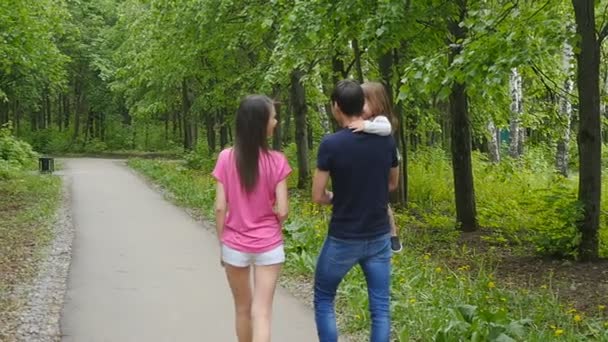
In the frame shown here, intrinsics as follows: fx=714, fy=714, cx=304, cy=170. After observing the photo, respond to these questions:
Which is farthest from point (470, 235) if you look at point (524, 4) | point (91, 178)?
point (91, 178)

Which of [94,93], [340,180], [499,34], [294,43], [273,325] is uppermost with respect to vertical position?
[94,93]

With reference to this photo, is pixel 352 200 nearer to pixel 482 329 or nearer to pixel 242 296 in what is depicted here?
pixel 242 296

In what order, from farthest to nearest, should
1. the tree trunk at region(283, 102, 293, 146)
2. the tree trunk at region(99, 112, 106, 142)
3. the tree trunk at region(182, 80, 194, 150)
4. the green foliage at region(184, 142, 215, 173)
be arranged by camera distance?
the tree trunk at region(99, 112, 106, 142), the tree trunk at region(182, 80, 194, 150), the tree trunk at region(283, 102, 293, 146), the green foliage at region(184, 142, 215, 173)

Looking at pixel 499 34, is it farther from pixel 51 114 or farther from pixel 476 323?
pixel 51 114

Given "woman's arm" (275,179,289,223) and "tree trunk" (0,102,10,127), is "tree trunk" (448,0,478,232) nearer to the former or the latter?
"woman's arm" (275,179,289,223)

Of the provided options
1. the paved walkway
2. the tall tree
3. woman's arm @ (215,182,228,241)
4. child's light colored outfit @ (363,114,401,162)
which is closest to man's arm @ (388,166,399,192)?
child's light colored outfit @ (363,114,401,162)

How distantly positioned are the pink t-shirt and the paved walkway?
1.97 meters

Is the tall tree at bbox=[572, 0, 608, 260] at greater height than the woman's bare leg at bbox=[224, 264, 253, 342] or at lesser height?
greater

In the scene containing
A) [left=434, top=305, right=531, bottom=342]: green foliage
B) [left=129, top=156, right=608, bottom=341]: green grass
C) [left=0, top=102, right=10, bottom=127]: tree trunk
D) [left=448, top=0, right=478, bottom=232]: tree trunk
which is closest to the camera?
[left=434, top=305, right=531, bottom=342]: green foliage

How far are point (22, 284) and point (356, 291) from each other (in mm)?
3954

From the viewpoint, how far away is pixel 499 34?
803 cm

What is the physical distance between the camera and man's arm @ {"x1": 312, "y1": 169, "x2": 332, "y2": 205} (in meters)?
4.20

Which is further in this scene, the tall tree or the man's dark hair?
the tall tree

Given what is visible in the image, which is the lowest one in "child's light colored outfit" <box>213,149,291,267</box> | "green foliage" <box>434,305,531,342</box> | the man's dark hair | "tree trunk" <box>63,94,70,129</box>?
"green foliage" <box>434,305,531,342</box>
